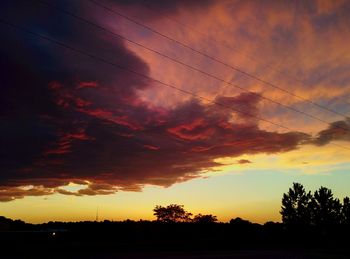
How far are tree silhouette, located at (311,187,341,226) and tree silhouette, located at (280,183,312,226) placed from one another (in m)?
2.52

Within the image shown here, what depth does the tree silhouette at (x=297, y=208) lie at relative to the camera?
14050 centimetres

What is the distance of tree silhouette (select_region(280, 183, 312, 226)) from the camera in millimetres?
140500

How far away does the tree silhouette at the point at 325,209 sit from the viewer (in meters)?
140

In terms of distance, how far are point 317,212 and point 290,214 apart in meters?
9.95

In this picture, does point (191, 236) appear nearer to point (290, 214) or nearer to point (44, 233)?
point (44, 233)

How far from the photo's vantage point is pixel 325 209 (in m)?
141

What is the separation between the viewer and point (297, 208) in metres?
144

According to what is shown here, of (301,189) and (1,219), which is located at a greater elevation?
(301,189)

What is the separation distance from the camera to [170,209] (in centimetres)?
18988

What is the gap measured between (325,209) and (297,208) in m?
10.2

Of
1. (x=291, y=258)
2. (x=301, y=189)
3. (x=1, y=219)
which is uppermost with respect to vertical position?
(x=301, y=189)

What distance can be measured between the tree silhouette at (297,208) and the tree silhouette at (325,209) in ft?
8.26

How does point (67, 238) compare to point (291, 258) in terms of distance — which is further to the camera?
point (67, 238)

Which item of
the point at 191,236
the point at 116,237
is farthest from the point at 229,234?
the point at 116,237
